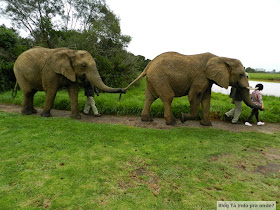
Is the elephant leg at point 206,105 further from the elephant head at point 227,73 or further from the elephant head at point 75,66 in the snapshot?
the elephant head at point 75,66

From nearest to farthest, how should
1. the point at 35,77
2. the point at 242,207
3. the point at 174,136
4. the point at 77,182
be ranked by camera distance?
1. the point at 242,207
2. the point at 77,182
3. the point at 174,136
4. the point at 35,77

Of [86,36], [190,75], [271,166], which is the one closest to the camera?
[271,166]

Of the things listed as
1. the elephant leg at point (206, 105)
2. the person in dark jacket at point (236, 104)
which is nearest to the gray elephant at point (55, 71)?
the elephant leg at point (206, 105)

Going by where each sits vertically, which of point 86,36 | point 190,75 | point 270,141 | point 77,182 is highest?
point 86,36

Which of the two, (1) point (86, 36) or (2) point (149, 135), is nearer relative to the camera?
(2) point (149, 135)

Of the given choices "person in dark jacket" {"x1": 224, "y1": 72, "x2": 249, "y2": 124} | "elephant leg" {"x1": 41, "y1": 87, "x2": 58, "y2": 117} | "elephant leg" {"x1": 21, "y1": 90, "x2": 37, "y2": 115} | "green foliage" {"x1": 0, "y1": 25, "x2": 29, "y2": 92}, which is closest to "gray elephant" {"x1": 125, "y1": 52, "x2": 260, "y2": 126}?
"person in dark jacket" {"x1": 224, "y1": 72, "x2": 249, "y2": 124}

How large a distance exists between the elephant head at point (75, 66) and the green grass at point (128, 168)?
1.61 m

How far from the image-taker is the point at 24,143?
12.7 ft

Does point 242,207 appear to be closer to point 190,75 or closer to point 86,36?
point 190,75

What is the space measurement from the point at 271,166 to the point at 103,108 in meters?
5.75

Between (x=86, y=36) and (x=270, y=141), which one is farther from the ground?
(x=86, y=36)


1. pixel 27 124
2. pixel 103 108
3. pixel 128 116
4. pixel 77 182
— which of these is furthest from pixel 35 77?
pixel 77 182

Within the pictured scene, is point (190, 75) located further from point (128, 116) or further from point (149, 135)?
point (128, 116)

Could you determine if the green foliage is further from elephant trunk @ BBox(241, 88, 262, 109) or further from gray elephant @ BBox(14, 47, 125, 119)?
elephant trunk @ BBox(241, 88, 262, 109)
